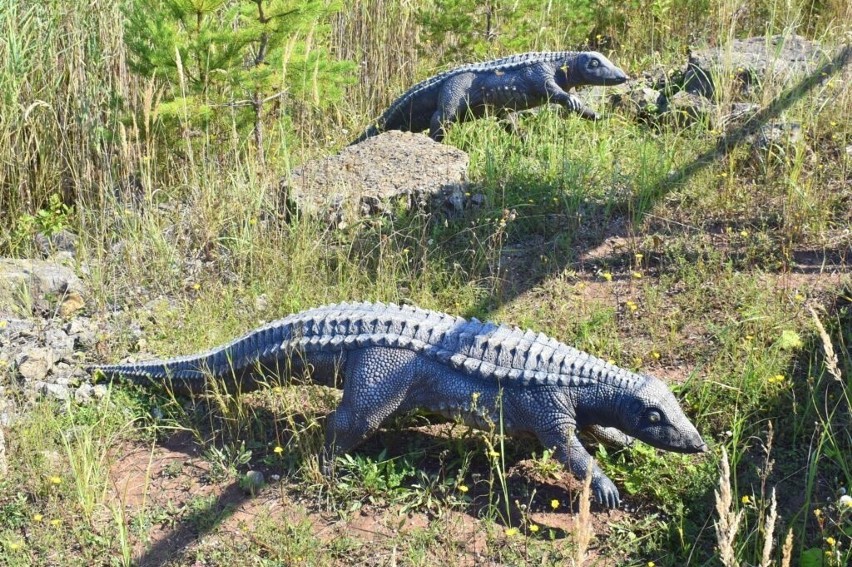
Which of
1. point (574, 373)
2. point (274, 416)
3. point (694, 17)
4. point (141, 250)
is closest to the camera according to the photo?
point (574, 373)

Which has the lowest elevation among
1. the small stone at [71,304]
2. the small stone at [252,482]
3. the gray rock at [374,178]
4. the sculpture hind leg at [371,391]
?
the small stone at [252,482]

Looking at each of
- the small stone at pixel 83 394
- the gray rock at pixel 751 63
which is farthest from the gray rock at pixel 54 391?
the gray rock at pixel 751 63

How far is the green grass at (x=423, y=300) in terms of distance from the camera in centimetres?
409

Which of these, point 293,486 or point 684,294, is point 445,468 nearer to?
point 293,486

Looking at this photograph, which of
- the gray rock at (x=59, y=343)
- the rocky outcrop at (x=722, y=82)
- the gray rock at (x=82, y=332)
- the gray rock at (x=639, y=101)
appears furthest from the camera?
the gray rock at (x=639, y=101)

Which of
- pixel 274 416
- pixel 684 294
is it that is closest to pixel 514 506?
pixel 274 416

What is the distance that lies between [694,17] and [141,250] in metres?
6.50

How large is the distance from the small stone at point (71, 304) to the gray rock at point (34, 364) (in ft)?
2.24

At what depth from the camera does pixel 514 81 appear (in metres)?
7.82

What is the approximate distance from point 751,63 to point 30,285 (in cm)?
602

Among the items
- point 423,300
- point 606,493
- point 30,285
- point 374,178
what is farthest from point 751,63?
point 30,285

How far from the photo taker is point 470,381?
4277mm

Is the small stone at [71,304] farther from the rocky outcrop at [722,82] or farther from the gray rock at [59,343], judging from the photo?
the rocky outcrop at [722,82]

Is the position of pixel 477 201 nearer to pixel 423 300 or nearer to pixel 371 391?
pixel 423 300
